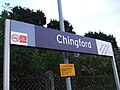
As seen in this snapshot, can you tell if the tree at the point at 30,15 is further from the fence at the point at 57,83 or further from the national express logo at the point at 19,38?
the national express logo at the point at 19,38

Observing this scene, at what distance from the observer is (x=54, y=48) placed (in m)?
3.27

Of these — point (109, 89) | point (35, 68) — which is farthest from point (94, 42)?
point (35, 68)

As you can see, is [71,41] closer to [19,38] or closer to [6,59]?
[19,38]

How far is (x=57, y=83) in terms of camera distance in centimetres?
420

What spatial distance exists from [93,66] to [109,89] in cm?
414

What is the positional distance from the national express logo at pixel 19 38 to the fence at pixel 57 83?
2.42 feet

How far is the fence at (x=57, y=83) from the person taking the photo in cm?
343

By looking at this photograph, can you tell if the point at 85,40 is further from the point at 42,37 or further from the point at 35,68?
the point at 35,68

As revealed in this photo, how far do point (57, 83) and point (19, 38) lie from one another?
1726mm

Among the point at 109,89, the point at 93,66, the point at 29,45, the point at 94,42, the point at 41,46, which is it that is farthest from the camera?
the point at 93,66

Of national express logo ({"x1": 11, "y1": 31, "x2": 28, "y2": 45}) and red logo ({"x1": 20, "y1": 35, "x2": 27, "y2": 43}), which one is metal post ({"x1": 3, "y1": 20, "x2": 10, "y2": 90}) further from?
red logo ({"x1": 20, "y1": 35, "x2": 27, "y2": 43})

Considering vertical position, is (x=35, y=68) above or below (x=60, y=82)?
above

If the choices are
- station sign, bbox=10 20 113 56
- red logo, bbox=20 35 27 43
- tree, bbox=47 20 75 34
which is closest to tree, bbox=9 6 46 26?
tree, bbox=47 20 75 34

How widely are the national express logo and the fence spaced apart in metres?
0.74
